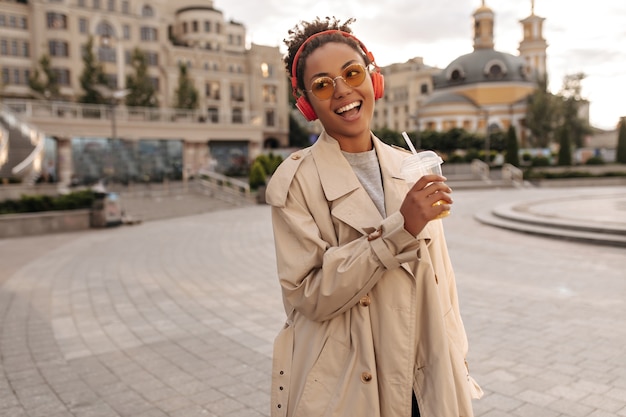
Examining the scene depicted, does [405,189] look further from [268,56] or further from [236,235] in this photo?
[268,56]

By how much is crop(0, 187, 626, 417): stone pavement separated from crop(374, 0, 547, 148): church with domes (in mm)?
50774

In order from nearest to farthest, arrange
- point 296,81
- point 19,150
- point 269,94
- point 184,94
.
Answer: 1. point 296,81
2. point 19,150
3. point 184,94
4. point 269,94

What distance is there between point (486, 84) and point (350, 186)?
7094cm

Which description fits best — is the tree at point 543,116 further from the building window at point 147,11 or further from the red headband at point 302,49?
the red headband at point 302,49

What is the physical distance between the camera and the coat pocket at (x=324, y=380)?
192 cm

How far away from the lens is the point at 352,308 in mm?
1957

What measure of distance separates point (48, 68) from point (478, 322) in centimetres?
4602

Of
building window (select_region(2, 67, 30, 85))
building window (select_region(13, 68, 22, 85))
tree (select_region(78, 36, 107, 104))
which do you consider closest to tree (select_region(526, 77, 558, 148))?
tree (select_region(78, 36, 107, 104))

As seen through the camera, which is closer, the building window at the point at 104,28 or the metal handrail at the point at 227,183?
the metal handrail at the point at 227,183

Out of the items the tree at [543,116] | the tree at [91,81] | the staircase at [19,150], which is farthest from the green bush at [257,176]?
the tree at [543,116]

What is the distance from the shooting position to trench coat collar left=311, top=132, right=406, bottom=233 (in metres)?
1.93

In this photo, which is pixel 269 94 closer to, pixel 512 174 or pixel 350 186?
pixel 512 174

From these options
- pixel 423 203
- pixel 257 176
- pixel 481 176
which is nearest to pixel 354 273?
pixel 423 203

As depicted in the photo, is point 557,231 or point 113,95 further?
point 113,95
